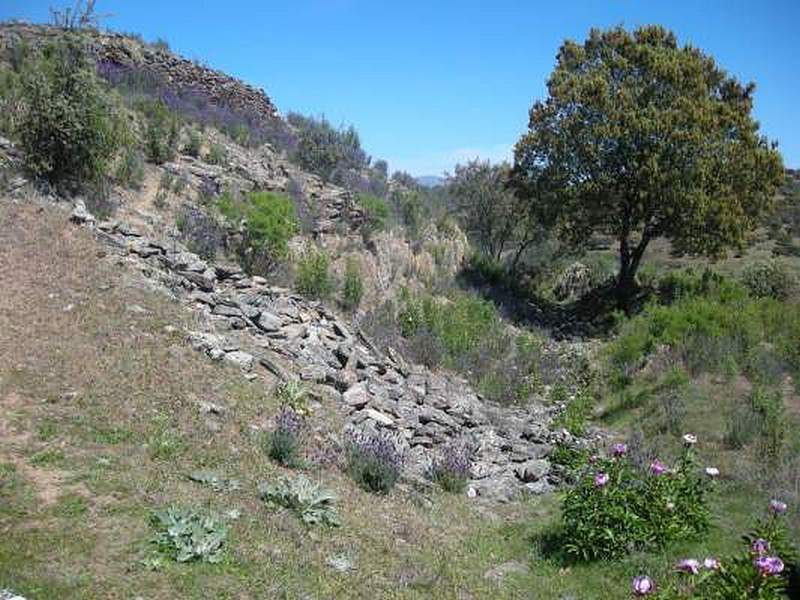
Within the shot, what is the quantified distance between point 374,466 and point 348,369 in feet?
9.83

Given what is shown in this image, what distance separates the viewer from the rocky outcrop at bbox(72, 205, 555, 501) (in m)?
8.02

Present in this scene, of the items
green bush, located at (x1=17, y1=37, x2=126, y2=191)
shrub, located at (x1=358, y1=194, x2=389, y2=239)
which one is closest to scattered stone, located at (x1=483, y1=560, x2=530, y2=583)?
green bush, located at (x1=17, y1=37, x2=126, y2=191)

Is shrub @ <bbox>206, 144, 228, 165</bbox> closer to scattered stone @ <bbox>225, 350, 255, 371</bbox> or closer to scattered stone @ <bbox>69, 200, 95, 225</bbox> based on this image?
scattered stone @ <bbox>69, 200, 95, 225</bbox>

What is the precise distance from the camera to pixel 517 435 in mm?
9312

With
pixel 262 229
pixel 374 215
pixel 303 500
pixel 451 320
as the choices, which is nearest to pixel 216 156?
pixel 374 215

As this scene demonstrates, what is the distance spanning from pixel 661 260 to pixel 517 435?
19.8 metres

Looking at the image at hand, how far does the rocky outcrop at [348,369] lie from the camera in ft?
26.3

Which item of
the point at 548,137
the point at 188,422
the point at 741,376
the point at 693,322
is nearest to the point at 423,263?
the point at 548,137

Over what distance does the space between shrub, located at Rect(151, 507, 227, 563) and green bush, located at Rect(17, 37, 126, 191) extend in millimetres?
8408

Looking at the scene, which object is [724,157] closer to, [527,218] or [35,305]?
[527,218]

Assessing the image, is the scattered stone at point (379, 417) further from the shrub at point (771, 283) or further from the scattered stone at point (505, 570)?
the shrub at point (771, 283)

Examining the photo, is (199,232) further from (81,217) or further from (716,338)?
(716,338)

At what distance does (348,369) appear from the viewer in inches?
372

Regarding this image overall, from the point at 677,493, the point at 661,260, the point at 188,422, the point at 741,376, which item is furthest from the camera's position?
the point at 661,260
